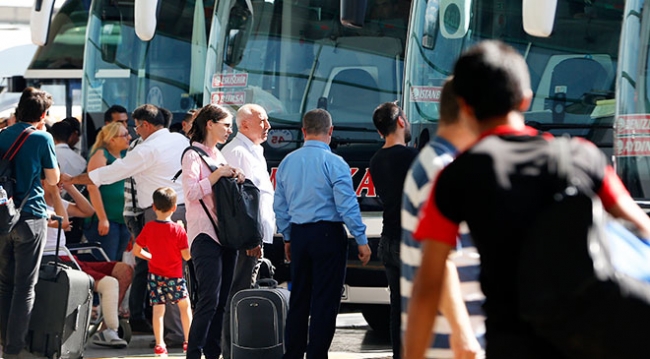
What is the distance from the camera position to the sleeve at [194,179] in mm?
7852

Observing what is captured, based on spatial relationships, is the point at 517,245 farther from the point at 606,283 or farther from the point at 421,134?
the point at 421,134

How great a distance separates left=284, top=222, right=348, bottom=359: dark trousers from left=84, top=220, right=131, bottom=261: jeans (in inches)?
145

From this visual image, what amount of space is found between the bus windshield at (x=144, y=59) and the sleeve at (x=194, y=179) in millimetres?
5293

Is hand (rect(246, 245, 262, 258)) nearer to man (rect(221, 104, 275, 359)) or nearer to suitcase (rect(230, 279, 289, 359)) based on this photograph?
man (rect(221, 104, 275, 359))

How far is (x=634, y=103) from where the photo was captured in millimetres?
8102

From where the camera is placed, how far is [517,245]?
10.3 feet

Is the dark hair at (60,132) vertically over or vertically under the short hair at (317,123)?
under

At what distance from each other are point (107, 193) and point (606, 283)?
337 inches

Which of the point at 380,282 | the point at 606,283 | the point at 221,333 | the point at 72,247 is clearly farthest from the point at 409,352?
the point at 72,247

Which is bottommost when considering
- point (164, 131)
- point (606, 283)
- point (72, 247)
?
point (72, 247)

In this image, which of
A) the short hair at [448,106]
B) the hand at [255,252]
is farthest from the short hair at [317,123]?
the short hair at [448,106]

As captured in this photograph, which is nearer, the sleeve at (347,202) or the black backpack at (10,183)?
the sleeve at (347,202)

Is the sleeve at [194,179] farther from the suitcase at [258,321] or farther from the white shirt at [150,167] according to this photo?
Answer: the white shirt at [150,167]

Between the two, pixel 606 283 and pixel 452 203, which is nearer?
pixel 606 283
